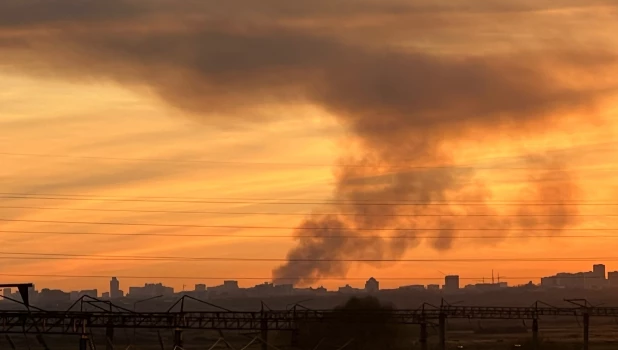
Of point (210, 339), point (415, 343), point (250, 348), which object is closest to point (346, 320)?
point (250, 348)

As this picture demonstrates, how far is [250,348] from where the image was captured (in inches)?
5379

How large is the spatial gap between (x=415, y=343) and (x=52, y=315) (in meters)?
77.4

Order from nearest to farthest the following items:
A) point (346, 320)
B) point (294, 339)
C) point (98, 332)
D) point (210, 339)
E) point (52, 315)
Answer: point (52, 315) < point (294, 339) < point (346, 320) < point (210, 339) < point (98, 332)

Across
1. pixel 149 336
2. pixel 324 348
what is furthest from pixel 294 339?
pixel 149 336

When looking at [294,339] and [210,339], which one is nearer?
[294,339]

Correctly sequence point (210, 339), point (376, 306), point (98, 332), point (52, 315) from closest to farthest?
point (52, 315)
point (376, 306)
point (210, 339)
point (98, 332)

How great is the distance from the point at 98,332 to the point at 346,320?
3383 inches

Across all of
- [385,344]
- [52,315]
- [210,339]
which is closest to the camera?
[52,315]

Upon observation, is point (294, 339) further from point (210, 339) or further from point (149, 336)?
point (149, 336)

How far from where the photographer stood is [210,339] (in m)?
178

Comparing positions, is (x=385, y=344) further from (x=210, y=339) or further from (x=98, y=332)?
(x=98, y=332)

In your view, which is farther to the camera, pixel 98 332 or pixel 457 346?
pixel 98 332

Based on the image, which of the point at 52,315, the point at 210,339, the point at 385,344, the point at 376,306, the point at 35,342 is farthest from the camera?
the point at 210,339

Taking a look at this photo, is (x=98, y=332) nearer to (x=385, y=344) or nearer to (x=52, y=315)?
(x=385, y=344)
